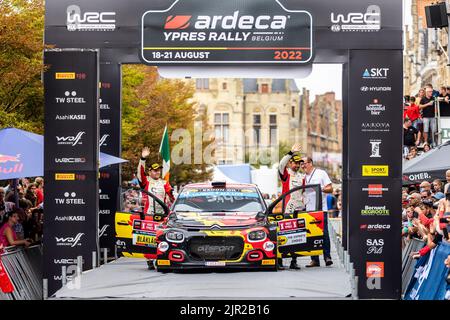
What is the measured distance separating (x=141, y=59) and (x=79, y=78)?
0.94 meters

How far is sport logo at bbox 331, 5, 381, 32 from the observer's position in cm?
1513

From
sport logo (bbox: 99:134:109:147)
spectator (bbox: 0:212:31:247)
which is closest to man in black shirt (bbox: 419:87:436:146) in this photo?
sport logo (bbox: 99:134:109:147)

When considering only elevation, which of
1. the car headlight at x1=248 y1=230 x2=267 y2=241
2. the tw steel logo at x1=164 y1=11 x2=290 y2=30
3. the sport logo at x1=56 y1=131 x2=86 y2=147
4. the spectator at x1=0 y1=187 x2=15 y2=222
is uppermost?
the tw steel logo at x1=164 y1=11 x2=290 y2=30

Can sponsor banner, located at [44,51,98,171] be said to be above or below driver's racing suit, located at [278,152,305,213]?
above

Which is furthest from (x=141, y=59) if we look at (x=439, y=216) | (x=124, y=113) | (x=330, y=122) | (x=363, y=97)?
(x=330, y=122)

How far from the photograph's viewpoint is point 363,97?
15.4 m

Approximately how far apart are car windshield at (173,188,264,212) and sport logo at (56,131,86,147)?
5.40 feet

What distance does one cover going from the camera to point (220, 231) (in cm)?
1375

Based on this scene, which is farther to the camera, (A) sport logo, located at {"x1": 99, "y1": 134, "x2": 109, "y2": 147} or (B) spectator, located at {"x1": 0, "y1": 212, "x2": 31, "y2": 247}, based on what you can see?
(A) sport logo, located at {"x1": 99, "y1": 134, "x2": 109, "y2": 147}

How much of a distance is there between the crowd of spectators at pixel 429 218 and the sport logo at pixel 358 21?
2.47 meters

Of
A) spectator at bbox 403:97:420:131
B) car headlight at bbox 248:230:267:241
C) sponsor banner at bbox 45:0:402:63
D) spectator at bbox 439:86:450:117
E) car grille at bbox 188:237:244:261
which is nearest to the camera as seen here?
car grille at bbox 188:237:244:261

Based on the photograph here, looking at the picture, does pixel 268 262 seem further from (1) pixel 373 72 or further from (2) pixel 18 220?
(2) pixel 18 220

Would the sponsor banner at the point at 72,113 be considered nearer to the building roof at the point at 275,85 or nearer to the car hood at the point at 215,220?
the car hood at the point at 215,220

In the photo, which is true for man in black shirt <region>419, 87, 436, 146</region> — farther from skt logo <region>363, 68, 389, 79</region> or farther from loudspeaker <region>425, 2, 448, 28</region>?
skt logo <region>363, 68, 389, 79</region>
